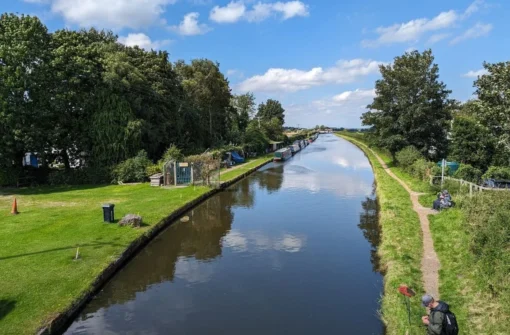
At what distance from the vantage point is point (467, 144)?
32219 mm

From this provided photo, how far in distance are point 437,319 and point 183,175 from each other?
90.1ft

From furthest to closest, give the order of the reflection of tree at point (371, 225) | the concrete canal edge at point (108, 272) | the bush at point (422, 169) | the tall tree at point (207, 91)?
the tall tree at point (207, 91)
the bush at point (422, 169)
the reflection of tree at point (371, 225)
the concrete canal edge at point (108, 272)

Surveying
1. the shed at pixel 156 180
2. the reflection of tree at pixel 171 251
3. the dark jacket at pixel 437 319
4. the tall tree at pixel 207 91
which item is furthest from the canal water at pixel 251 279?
the tall tree at pixel 207 91

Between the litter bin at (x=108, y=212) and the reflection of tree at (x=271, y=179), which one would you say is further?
the reflection of tree at (x=271, y=179)

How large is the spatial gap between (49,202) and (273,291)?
1872 centimetres

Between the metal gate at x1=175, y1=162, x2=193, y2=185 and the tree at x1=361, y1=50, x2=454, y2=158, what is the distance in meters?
19.8

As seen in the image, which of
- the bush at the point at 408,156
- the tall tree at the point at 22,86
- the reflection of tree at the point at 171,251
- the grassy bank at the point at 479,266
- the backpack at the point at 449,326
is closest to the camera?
the backpack at the point at 449,326

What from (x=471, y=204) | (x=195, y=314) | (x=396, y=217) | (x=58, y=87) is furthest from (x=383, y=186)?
(x=58, y=87)

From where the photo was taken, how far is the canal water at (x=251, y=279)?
10891mm

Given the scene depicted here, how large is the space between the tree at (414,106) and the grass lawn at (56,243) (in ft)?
69.9

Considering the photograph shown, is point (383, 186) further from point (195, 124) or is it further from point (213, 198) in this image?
point (195, 124)

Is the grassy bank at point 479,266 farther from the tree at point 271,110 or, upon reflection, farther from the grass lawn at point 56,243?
the tree at point 271,110

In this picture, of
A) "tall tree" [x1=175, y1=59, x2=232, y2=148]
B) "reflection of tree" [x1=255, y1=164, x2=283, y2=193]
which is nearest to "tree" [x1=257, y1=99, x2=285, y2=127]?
"tall tree" [x1=175, y1=59, x2=232, y2=148]

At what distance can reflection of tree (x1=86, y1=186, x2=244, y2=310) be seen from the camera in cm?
1330
